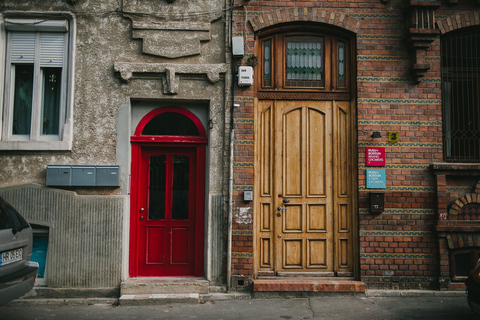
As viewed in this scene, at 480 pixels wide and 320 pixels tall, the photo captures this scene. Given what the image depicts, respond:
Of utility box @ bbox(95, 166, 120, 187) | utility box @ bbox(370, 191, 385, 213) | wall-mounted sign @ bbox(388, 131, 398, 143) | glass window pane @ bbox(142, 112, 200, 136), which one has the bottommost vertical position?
utility box @ bbox(370, 191, 385, 213)

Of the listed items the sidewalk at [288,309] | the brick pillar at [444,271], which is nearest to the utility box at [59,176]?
the sidewalk at [288,309]

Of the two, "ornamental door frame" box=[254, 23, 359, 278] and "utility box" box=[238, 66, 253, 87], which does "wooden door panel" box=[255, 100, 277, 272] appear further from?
"utility box" box=[238, 66, 253, 87]

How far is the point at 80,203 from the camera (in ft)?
20.9

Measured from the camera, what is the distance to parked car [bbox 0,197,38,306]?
4.43m

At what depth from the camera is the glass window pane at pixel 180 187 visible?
674 centimetres

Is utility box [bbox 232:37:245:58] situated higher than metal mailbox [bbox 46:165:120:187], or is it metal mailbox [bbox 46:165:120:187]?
utility box [bbox 232:37:245:58]

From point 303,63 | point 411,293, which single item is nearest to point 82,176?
point 303,63

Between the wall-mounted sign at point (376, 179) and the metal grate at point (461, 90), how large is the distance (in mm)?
1299

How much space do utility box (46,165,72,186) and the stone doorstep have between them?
11.3 ft

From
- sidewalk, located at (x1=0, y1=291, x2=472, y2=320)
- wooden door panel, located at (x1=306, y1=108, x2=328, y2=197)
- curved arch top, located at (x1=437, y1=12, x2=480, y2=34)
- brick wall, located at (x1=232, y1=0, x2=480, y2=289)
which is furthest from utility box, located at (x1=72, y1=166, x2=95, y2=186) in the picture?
curved arch top, located at (x1=437, y1=12, x2=480, y2=34)

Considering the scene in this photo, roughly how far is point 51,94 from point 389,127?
578 centimetres

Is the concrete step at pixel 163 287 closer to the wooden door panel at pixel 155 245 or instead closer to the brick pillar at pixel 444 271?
the wooden door panel at pixel 155 245

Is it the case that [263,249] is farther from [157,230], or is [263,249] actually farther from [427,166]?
[427,166]

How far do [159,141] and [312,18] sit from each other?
3322 millimetres
